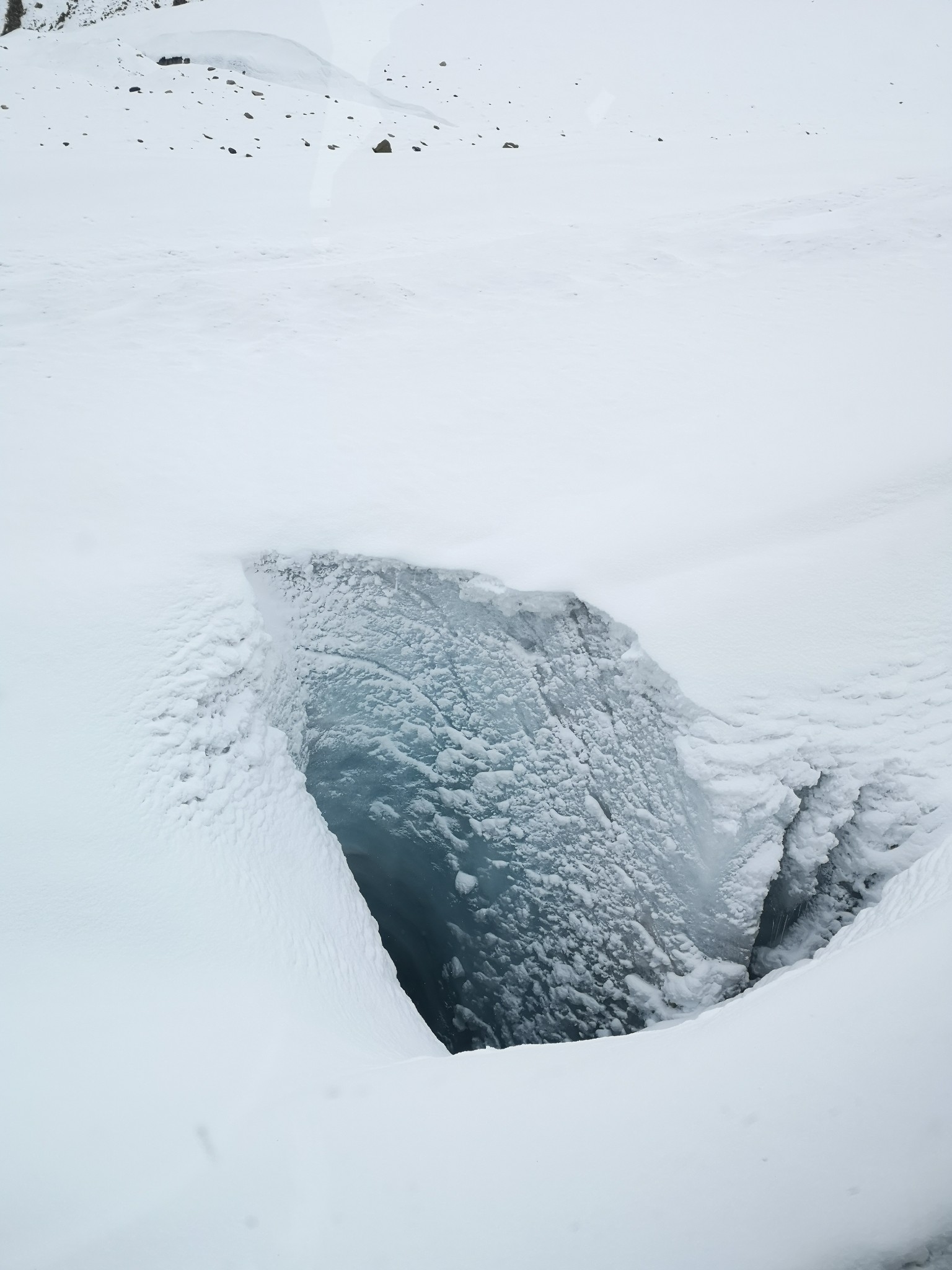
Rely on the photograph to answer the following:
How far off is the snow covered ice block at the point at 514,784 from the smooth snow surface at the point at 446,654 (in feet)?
0.20

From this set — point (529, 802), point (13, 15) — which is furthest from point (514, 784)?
point (13, 15)

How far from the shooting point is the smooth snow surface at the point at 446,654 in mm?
1695

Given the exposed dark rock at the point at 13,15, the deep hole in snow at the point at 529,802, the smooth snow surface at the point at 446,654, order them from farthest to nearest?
the exposed dark rock at the point at 13,15 < the deep hole in snow at the point at 529,802 < the smooth snow surface at the point at 446,654

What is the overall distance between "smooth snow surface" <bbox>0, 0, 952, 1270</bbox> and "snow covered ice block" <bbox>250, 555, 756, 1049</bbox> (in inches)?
2.4

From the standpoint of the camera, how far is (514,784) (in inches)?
133

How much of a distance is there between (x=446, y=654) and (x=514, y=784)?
1.96 ft

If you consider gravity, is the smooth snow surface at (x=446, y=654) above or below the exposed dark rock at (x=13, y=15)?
below

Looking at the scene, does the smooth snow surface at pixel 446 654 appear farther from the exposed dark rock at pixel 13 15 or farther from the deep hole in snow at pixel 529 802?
the exposed dark rock at pixel 13 15

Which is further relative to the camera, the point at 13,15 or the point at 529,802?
the point at 13,15

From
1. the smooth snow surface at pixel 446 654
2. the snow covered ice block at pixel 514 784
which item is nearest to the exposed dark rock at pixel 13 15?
the smooth snow surface at pixel 446 654

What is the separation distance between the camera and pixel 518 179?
261 inches

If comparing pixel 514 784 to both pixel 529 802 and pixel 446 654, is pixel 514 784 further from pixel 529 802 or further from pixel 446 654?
pixel 446 654

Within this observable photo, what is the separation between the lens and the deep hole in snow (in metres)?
2.84

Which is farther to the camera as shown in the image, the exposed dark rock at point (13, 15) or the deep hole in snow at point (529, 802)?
the exposed dark rock at point (13, 15)
